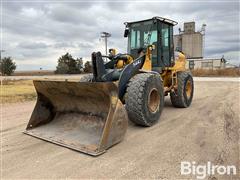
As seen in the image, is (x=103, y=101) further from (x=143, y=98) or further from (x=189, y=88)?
(x=189, y=88)

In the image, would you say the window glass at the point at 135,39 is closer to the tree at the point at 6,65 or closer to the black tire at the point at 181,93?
the black tire at the point at 181,93

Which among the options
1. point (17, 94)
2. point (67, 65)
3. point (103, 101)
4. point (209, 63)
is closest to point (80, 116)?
point (103, 101)

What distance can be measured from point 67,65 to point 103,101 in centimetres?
5282

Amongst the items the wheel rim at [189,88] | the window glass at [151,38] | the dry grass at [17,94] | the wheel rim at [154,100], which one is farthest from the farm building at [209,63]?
the wheel rim at [154,100]

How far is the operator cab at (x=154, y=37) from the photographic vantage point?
631 cm

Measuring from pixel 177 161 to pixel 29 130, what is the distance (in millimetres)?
3111

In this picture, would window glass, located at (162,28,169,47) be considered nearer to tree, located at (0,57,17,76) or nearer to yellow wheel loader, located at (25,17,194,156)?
yellow wheel loader, located at (25,17,194,156)

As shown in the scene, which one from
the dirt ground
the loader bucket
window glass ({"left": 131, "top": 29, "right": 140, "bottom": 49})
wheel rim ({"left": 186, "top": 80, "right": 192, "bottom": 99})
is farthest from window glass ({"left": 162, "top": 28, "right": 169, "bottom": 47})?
the loader bucket

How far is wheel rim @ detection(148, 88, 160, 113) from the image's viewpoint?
16.8 ft

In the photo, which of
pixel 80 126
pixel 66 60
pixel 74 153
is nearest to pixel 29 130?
pixel 80 126

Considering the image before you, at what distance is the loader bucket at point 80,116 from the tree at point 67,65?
163 ft

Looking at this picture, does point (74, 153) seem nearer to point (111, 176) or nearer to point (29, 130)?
point (111, 176)

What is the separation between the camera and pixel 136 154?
11.9 feet

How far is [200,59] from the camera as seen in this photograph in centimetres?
4894
